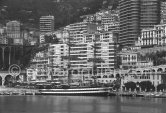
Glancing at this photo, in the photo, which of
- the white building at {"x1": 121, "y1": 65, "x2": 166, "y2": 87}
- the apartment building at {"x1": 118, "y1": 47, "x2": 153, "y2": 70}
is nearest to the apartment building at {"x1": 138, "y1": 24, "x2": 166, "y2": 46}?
the apartment building at {"x1": 118, "y1": 47, "x2": 153, "y2": 70}

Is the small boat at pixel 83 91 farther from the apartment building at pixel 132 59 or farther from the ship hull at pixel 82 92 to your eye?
the apartment building at pixel 132 59

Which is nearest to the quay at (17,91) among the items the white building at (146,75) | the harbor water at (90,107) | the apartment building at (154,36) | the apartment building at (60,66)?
Answer: the apartment building at (60,66)

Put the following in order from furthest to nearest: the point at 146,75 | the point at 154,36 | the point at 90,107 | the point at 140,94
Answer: the point at 154,36 < the point at 146,75 < the point at 140,94 < the point at 90,107

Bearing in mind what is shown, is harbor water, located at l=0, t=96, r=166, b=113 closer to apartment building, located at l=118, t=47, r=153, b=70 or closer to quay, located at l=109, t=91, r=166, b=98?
quay, located at l=109, t=91, r=166, b=98

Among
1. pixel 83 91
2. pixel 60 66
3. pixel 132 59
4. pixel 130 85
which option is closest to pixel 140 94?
pixel 130 85

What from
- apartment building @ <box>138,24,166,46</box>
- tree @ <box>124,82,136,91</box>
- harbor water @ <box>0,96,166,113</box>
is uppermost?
apartment building @ <box>138,24,166,46</box>

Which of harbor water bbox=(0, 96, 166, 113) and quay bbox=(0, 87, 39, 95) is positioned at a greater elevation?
quay bbox=(0, 87, 39, 95)

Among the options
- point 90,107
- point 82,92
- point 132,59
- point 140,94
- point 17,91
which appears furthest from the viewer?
point 132,59

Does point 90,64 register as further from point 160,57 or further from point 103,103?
point 103,103

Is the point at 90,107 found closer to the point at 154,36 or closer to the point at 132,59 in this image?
the point at 132,59

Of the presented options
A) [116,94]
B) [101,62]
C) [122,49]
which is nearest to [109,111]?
[116,94]

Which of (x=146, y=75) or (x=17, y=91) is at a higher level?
(x=146, y=75)
